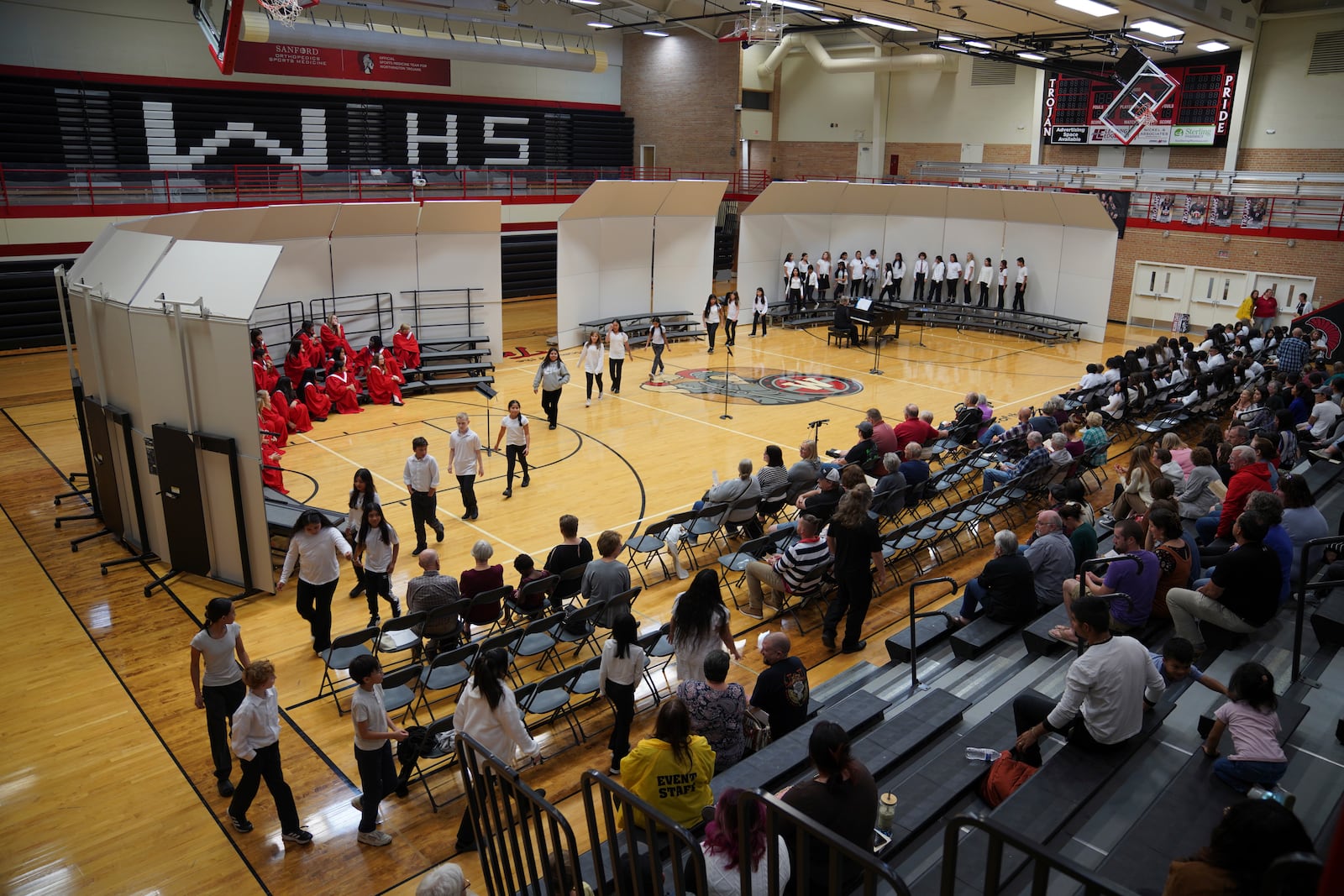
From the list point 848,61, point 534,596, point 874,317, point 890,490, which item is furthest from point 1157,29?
point 534,596

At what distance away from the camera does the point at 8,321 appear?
62.5 ft

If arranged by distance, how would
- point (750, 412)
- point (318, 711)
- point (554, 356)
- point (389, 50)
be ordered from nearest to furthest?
point (318, 711), point (554, 356), point (750, 412), point (389, 50)

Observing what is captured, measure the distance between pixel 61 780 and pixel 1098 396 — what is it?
587 inches

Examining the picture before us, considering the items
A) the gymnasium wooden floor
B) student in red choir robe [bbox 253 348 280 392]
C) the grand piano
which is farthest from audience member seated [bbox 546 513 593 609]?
the grand piano

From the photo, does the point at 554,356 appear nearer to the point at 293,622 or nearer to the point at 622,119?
the point at 293,622

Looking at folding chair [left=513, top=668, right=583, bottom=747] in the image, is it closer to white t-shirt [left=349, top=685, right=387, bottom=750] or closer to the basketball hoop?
white t-shirt [left=349, top=685, right=387, bottom=750]

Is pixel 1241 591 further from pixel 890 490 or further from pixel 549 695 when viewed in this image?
pixel 549 695

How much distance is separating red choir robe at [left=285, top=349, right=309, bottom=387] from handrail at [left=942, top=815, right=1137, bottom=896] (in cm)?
1542

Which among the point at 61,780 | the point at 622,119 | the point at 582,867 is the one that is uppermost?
the point at 622,119

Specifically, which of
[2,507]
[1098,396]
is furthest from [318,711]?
[1098,396]

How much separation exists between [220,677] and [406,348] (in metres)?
12.5

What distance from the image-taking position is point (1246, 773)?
4715mm

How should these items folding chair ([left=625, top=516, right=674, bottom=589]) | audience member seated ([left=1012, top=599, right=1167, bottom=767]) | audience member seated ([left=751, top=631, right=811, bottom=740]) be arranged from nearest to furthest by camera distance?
audience member seated ([left=1012, top=599, right=1167, bottom=767]), audience member seated ([left=751, top=631, right=811, bottom=740]), folding chair ([left=625, top=516, right=674, bottom=589])

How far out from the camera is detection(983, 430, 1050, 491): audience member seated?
11.2 m
